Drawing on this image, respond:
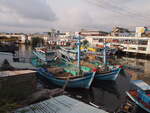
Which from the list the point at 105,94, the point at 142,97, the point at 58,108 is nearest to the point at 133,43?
the point at 105,94

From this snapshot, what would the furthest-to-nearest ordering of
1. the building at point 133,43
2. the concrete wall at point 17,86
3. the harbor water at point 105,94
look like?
the building at point 133,43
the harbor water at point 105,94
the concrete wall at point 17,86

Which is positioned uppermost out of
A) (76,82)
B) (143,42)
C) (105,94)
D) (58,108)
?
(143,42)

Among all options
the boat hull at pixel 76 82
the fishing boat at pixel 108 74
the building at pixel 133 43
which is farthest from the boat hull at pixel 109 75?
the building at pixel 133 43

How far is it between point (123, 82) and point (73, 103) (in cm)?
1131

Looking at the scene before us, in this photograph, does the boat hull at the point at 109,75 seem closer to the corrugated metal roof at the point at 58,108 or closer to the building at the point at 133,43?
the corrugated metal roof at the point at 58,108

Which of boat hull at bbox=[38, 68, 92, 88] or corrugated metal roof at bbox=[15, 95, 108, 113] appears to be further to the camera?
boat hull at bbox=[38, 68, 92, 88]

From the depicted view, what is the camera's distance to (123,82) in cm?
1523

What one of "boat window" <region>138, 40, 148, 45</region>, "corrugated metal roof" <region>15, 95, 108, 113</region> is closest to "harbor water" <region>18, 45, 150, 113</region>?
"corrugated metal roof" <region>15, 95, 108, 113</region>

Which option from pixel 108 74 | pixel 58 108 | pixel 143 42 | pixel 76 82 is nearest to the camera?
pixel 58 108

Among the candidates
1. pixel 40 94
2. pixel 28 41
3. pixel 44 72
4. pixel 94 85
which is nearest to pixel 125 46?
pixel 94 85

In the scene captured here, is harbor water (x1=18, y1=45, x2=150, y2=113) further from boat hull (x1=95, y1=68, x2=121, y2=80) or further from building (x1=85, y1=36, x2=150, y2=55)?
building (x1=85, y1=36, x2=150, y2=55)

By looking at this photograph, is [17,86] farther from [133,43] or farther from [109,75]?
[133,43]

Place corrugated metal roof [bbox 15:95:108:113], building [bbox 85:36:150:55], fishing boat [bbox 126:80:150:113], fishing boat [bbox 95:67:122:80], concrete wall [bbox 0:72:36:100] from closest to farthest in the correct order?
1. corrugated metal roof [bbox 15:95:108:113]
2. concrete wall [bbox 0:72:36:100]
3. fishing boat [bbox 126:80:150:113]
4. fishing boat [bbox 95:67:122:80]
5. building [bbox 85:36:150:55]

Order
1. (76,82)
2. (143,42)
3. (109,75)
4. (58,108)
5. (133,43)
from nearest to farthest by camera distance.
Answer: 1. (58,108)
2. (76,82)
3. (109,75)
4. (143,42)
5. (133,43)
